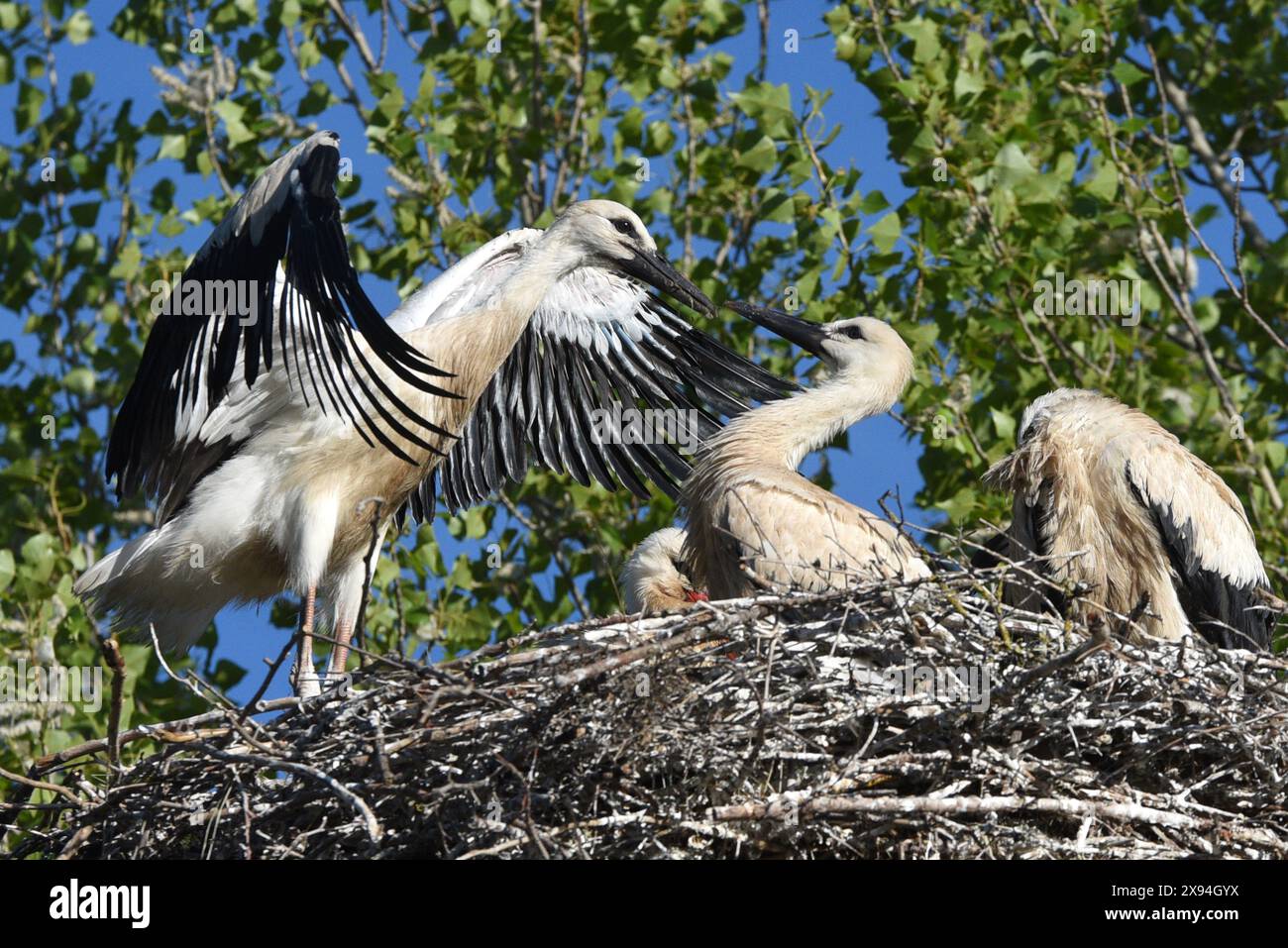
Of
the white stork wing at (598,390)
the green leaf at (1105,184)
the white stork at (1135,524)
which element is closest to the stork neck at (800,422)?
the white stork at (1135,524)

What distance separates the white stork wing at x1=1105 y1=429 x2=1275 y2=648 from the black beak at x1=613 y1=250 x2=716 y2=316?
155 centimetres

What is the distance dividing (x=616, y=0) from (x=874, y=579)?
201 inches

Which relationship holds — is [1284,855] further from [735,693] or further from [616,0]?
[616,0]

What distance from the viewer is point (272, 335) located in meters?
6.06

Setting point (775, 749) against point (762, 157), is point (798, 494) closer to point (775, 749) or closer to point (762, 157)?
point (775, 749)

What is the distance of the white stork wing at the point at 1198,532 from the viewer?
19.4ft

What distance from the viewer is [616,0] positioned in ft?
30.3

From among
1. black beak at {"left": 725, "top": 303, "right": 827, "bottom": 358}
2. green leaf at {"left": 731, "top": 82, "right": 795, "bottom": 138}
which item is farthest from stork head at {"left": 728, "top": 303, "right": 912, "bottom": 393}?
green leaf at {"left": 731, "top": 82, "right": 795, "bottom": 138}

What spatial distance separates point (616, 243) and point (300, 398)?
127 cm

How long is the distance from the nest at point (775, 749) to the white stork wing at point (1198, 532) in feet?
3.44

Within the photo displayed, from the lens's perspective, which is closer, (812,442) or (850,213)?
(812,442)

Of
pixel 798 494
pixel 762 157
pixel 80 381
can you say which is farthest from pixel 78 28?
pixel 798 494

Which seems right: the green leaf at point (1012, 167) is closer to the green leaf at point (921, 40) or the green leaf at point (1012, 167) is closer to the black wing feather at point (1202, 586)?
the green leaf at point (921, 40)
